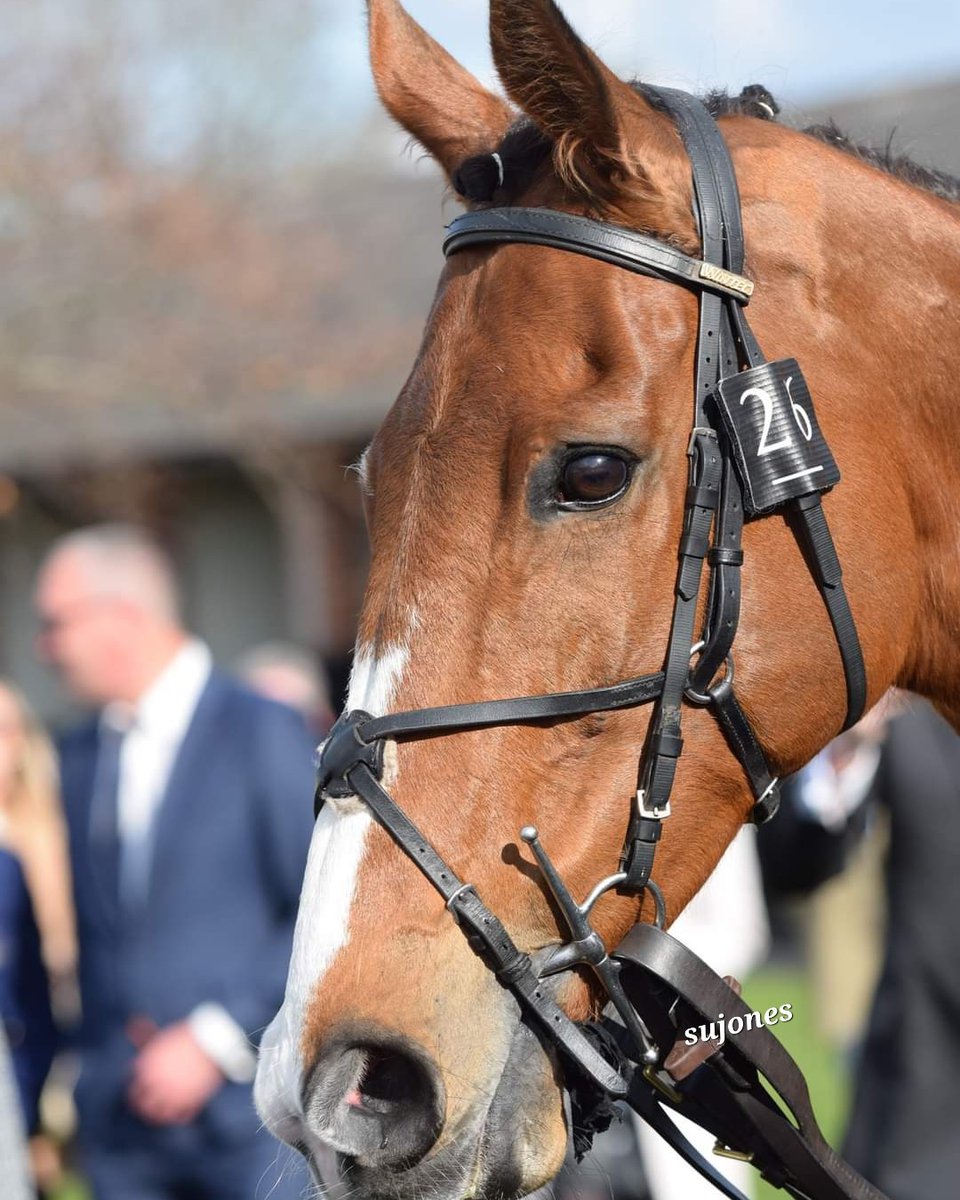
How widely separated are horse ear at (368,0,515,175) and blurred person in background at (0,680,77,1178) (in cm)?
328

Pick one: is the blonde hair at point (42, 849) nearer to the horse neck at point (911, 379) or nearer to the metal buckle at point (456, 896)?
the metal buckle at point (456, 896)

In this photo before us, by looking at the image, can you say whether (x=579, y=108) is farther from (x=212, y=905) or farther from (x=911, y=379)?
(x=212, y=905)

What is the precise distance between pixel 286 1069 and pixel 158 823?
9.49 feet

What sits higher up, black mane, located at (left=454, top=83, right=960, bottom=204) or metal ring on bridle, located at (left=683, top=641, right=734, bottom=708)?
black mane, located at (left=454, top=83, right=960, bottom=204)

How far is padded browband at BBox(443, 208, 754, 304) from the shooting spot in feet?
7.34

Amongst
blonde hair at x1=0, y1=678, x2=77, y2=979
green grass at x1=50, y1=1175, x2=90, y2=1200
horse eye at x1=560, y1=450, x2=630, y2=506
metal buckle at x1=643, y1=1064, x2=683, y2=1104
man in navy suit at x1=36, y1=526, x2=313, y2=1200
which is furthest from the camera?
green grass at x1=50, y1=1175, x2=90, y2=1200

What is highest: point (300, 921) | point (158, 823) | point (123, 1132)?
point (300, 921)

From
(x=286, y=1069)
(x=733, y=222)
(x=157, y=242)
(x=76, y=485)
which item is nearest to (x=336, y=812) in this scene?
(x=286, y=1069)

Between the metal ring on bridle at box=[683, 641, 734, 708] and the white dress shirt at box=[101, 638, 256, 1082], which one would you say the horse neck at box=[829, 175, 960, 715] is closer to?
the metal ring on bridle at box=[683, 641, 734, 708]

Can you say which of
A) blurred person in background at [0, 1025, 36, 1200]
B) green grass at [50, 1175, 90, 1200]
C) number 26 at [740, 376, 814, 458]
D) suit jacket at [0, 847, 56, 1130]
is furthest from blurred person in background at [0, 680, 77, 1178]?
number 26 at [740, 376, 814, 458]

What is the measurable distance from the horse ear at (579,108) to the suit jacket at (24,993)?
155 inches

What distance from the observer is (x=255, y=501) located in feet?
62.4

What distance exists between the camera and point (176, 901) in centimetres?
480

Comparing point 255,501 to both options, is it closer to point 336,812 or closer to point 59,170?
point 59,170
